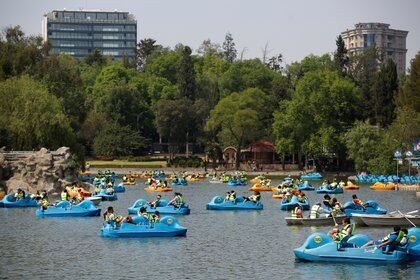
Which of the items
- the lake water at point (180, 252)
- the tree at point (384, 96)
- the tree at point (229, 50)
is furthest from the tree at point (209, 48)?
the lake water at point (180, 252)

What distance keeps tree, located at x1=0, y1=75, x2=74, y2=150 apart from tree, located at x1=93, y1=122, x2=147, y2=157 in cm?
4174

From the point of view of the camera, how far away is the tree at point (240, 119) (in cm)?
11662

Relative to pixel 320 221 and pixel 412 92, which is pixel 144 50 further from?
pixel 320 221

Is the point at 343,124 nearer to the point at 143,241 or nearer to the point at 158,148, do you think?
the point at 158,148

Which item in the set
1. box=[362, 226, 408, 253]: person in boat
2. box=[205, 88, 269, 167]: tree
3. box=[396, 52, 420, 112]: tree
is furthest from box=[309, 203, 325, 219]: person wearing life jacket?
box=[205, 88, 269, 167]: tree

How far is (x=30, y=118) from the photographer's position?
8262cm

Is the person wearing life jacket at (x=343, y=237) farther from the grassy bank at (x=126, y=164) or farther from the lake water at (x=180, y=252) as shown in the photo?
the grassy bank at (x=126, y=164)

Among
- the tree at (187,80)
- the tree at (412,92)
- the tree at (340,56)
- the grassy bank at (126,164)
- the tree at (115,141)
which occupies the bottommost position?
the grassy bank at (126,164)

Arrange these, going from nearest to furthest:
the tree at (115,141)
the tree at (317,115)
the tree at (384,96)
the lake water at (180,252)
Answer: the lake water at (180,252)
the tree at (317,115)
the tree at (384,96)
the tree at (115,141)

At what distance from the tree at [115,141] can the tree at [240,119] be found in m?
13.5

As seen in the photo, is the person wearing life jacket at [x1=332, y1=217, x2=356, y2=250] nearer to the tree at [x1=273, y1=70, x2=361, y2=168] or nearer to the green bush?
the tree at [x1=273, y1=70, x2=361, y2=168]

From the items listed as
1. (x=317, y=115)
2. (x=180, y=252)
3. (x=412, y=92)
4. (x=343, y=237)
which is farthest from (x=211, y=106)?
(x=343, y=237)

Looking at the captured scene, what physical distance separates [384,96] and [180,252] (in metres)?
79.3

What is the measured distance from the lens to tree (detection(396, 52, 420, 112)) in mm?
103769
